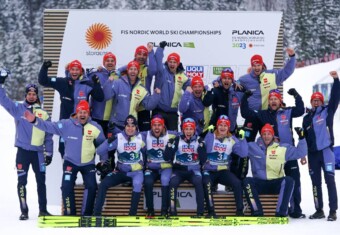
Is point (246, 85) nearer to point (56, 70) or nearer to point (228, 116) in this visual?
point (228, 116)

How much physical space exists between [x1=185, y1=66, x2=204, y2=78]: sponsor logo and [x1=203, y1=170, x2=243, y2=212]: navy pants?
225cm

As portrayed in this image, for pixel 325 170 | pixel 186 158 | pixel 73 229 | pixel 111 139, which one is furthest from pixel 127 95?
pixel 325 170

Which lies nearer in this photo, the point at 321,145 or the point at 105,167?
the point at 105,167

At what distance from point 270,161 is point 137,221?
2095 mm

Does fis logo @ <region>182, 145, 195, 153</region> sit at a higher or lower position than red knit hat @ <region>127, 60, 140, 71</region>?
lower

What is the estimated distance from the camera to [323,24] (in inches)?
2111

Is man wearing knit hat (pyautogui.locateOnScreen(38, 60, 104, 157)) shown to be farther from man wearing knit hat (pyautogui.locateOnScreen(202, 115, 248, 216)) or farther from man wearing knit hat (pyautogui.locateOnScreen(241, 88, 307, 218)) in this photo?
Answer: man wearing knit hat (pyautogui.locateOnScreen(241, 88, 307, 218))

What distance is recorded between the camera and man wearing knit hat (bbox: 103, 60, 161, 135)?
32.8ft

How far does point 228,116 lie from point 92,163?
215cm

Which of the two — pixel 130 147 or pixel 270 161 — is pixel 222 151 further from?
pixel 130 147

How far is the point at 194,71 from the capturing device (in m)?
11.4

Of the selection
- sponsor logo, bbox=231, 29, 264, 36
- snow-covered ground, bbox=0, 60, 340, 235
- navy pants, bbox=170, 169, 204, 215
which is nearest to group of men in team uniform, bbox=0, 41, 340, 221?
navy pants, bbox=170, 169, 204, 215

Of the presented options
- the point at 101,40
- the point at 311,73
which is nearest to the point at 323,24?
the point at 311,73

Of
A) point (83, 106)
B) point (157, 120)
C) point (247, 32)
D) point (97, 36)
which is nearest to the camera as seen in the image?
point (83, 106)
